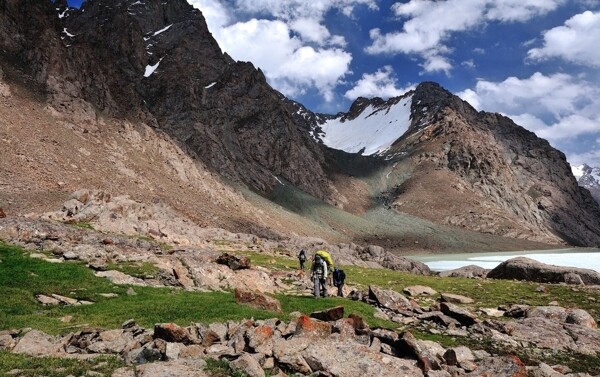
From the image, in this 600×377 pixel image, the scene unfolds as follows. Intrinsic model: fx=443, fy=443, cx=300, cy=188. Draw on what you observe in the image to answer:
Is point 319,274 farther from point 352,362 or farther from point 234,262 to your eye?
point 352,362

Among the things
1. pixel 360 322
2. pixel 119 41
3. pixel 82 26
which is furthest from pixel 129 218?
pixel 82 26

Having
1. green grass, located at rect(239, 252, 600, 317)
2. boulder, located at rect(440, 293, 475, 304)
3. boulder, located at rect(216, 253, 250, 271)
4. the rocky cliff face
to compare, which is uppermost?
the rocky cliff face

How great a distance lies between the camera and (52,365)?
12828mm

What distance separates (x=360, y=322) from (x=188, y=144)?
15150 cm

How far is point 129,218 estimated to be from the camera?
62.2 m

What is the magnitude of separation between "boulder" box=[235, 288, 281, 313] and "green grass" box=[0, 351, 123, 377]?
11247 mm

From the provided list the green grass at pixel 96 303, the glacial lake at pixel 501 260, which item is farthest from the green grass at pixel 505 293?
the glacial lake at pixel 501 260

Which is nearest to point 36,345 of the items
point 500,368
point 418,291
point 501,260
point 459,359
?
point 459,359

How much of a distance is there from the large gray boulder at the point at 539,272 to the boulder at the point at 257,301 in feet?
151

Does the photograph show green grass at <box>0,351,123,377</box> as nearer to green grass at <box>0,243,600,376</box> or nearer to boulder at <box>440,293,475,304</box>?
green grass at <box>0,243,600,376</box>

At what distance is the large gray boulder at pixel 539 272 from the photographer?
182 feet

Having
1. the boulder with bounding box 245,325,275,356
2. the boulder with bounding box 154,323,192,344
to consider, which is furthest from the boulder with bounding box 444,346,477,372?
Result: the boulder with bounding box 154,323,192,344

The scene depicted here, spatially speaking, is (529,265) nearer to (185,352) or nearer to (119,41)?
(185,352)

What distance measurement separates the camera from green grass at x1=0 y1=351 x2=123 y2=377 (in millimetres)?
12148
